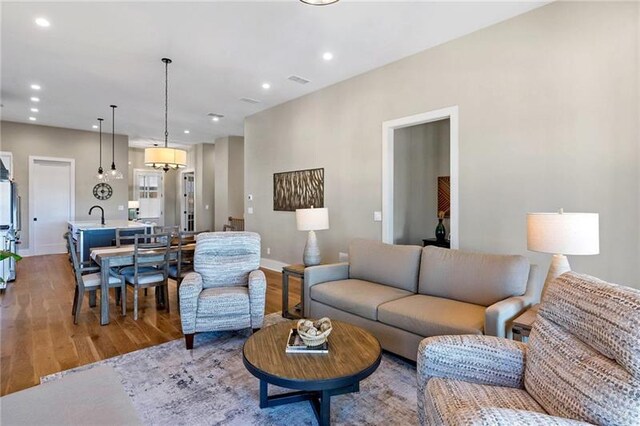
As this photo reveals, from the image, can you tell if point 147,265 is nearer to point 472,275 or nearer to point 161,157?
point 161,157

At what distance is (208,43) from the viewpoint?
3828 millimetres

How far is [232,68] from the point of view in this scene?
457 centimetres

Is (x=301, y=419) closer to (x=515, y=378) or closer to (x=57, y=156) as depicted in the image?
(x=515, y=378)

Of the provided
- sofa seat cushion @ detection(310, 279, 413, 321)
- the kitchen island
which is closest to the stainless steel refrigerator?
the kitchen island

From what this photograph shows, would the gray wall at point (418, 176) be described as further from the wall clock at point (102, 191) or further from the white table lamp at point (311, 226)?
the wall clock at point (102, 191)

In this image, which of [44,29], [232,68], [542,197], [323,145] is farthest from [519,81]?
[44,29]

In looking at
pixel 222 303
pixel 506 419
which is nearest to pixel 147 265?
pixel 222 303

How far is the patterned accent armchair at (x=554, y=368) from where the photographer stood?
1.11 m

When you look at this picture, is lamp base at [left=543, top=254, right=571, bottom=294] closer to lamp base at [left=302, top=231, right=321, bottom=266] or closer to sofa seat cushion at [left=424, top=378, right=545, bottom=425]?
sofa seat cushion at [left=424, top=378, right=545, bottom=425]

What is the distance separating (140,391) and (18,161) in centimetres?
811

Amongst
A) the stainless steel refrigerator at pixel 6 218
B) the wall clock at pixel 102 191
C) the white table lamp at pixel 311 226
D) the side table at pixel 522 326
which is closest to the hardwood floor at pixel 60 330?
the stainless steel refrigerator at pixel 6 218

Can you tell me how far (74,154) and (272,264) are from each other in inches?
238

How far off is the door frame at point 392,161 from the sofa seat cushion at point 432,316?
122 cm

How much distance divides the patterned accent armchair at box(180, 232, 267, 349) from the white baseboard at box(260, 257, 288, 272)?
8.86 feet
